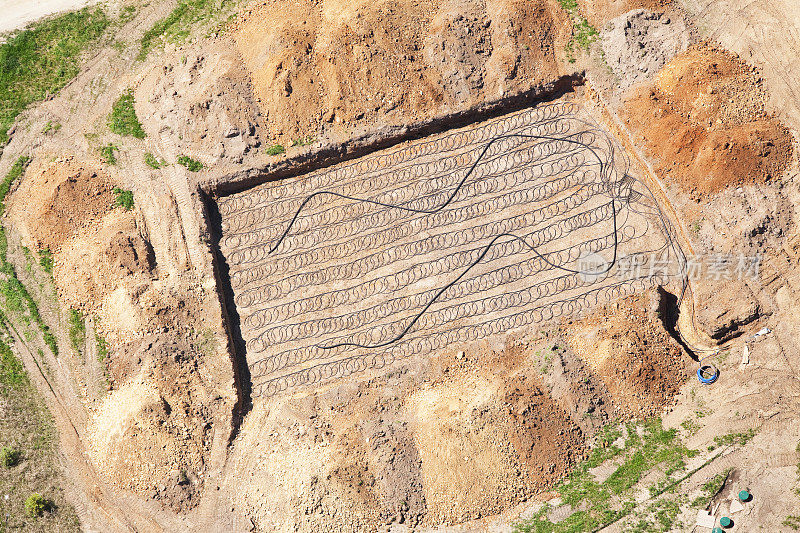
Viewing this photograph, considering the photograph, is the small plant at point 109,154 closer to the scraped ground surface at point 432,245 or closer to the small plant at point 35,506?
the scraped ground surface at point 432,245

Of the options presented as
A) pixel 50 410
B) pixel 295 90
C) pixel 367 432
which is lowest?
pixel 367 432

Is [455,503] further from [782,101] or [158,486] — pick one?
[782,101]

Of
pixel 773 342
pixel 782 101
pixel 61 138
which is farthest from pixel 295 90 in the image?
pixel 773 342

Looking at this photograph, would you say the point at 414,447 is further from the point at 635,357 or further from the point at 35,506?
the point at 35,506

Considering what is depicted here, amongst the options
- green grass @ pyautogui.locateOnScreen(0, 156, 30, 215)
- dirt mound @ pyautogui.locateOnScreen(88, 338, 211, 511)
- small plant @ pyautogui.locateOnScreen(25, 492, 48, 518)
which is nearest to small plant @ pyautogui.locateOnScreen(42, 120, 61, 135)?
green grass @ pyautogui.locateOnScreen(0, 156, 30, 215)

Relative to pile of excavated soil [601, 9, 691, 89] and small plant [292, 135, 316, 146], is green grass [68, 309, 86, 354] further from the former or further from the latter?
pile of excavated soil [601, 9, 691, 89]

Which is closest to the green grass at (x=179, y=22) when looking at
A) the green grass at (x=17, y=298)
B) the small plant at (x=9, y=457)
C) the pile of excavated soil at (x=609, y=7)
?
the green grass at (x=17, y=298)

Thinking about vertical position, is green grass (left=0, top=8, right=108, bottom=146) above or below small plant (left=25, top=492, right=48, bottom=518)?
above
